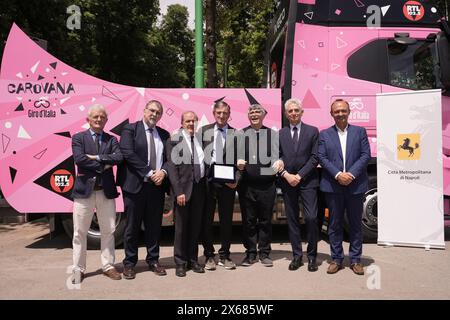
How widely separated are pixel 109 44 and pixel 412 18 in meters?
15.5

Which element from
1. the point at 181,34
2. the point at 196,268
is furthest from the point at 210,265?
the point at 181,34

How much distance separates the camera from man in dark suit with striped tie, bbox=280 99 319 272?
4.63m

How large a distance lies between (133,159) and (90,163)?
0.43 m

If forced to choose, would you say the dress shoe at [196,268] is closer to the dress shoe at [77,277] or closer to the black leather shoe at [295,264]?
the black leather shoe at [295,264]

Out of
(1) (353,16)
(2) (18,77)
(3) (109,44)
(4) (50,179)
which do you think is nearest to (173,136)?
(4) (50,179)

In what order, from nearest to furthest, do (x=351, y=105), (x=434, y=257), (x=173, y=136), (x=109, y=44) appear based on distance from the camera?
(x=173, y=136)
(x=434, y=257)
(x=351, y=105)
(x=109, y=44)

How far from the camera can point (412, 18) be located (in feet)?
18.8

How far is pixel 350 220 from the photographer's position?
4.68 metres

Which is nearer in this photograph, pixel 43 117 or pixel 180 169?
pixel 180 169

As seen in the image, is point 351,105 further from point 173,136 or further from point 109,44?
point 109,44

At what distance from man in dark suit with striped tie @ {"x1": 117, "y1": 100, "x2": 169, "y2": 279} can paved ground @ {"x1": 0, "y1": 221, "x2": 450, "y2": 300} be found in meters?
0.34

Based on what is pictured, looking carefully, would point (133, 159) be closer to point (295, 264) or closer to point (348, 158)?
point (295, 264)

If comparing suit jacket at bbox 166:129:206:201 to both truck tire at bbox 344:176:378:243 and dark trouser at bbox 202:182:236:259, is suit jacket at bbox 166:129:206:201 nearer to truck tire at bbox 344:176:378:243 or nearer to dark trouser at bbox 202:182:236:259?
dark trouser at bbox 202:182:236:259

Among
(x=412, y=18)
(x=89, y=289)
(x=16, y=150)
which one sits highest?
(x=412, y=18)
